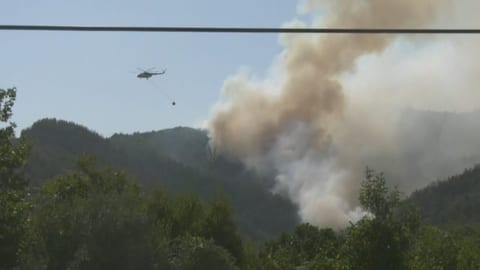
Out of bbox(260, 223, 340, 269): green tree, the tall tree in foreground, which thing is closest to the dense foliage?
the tall tree in foreground

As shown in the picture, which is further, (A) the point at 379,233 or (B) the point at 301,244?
(B) the point at 301,244

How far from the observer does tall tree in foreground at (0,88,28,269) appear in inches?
1447

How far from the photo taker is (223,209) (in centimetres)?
5866

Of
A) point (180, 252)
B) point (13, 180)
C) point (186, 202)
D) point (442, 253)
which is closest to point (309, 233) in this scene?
point (186, 202)

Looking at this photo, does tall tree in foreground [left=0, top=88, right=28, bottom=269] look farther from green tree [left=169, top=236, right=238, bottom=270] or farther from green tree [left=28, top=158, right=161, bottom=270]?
green tree [left=169, top=236, right=238, bottom=270]

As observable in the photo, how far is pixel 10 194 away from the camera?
125ft

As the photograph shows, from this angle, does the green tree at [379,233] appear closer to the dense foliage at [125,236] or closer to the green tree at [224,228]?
the dense foliage at [125,236]

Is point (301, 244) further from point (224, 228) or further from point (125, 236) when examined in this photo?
point (125, 236)

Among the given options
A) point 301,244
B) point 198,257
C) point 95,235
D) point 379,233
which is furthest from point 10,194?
point 301,244

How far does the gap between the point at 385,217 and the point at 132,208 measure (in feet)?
48.9

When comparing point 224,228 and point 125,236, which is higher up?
point 224,228

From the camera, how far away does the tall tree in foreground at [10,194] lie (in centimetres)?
3675

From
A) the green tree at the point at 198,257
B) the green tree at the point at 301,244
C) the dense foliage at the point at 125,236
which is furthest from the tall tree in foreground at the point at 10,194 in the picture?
the green tree at the point at 301,244

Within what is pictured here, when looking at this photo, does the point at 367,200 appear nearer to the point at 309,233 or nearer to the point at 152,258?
the point at 152,258
